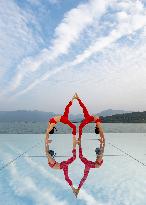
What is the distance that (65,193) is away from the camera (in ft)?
22.2

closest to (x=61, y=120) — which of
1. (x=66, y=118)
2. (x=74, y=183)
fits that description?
(x=66, y=118)

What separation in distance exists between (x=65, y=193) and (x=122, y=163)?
15.3 ft

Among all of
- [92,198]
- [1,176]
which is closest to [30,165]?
[1,176]

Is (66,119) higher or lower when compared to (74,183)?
higher

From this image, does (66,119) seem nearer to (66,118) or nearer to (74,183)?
(66,118)

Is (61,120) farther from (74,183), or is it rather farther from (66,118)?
(74,183)

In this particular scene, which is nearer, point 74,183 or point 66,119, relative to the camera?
point 66,119

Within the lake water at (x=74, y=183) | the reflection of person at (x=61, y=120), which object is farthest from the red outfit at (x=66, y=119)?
the lake water at (x=74, y=183)

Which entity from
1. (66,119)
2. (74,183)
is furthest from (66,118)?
(74,183)

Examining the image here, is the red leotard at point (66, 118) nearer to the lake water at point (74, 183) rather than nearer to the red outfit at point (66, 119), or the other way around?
the red outfit at point (66, 119)

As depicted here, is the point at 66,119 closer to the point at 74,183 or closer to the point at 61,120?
the point at 61,120

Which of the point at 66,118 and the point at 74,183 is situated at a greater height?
the point at 66,118

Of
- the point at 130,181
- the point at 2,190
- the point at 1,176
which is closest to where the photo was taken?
the point at 2,190

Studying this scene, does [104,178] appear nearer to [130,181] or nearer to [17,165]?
[130,181]
